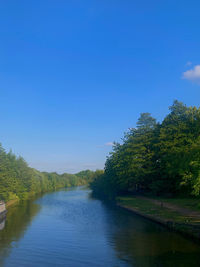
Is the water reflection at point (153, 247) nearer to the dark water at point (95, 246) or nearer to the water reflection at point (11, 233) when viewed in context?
the dark water at point (95, 246)

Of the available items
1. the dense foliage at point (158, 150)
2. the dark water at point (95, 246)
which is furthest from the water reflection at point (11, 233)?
the dense foliage at point (158, 150)

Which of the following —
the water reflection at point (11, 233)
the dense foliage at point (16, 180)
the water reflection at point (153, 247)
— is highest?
the dense foliage at point (16, 180)

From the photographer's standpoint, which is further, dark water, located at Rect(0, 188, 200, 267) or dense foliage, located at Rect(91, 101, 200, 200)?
dense foliage, located at Rect(91, 101, 200, 200)

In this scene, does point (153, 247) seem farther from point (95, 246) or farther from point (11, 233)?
point (11, 233)

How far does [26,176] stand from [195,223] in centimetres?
6807

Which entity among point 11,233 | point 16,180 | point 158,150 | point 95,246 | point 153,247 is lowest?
point 11,233

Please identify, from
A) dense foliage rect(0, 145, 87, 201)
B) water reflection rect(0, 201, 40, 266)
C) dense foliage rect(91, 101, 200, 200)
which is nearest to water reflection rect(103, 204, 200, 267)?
water reflection rect(0, 201, 40, 266)

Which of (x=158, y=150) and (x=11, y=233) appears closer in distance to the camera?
(x=11, y=233)

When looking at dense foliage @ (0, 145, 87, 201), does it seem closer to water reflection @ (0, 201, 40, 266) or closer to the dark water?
water reflection @ (0, 201, 40, 266)

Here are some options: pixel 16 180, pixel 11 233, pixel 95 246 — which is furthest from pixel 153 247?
pixel 16 180

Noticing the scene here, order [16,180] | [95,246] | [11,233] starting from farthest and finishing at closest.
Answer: [16,180], [11,233], [95,246]

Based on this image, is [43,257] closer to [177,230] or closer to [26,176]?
[177,230]

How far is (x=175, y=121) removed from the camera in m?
59.1

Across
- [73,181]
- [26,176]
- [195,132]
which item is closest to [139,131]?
[195,132]
